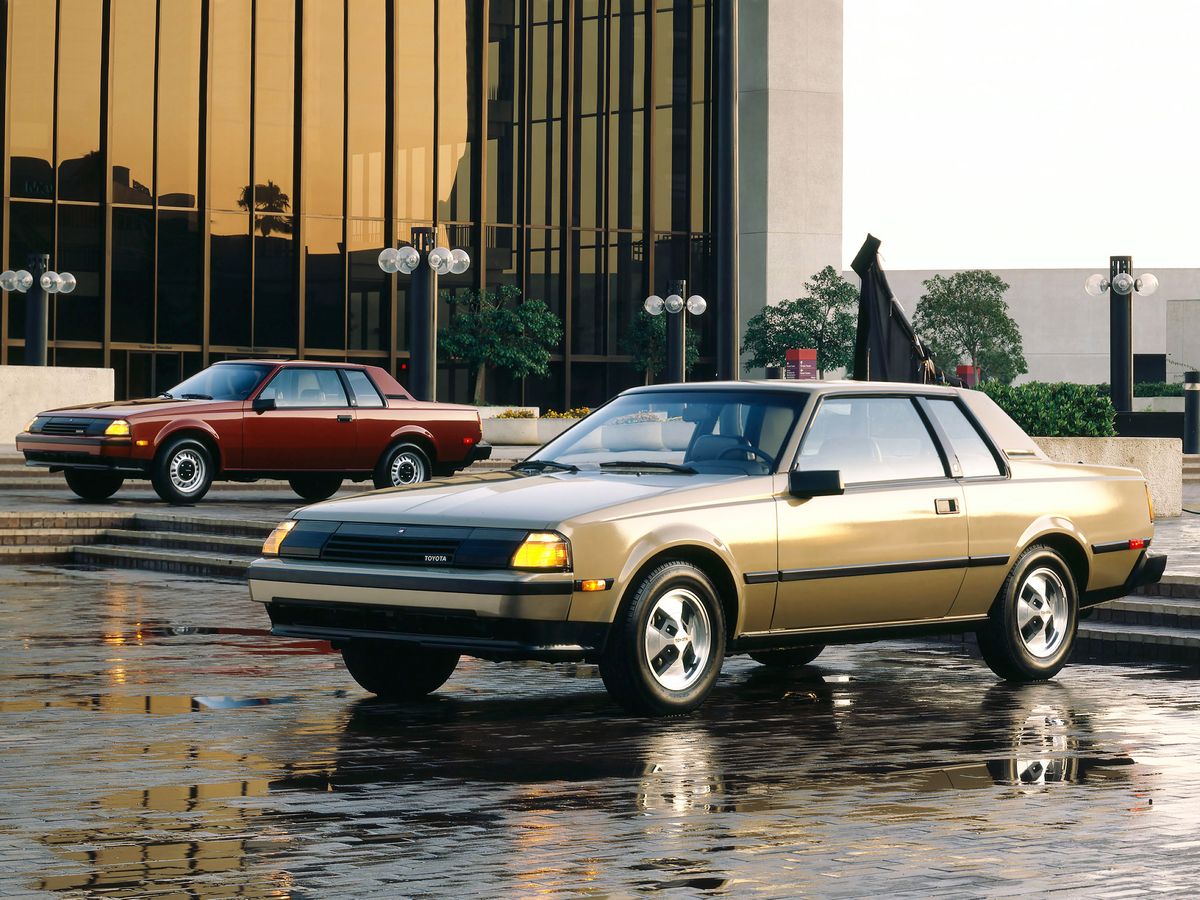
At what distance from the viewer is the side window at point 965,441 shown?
37.3 feet

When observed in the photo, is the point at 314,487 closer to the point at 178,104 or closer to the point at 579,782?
the point at 579,782

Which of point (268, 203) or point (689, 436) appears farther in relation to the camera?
point (268, 203)

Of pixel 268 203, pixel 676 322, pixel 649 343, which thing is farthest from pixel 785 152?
pixel 676 322

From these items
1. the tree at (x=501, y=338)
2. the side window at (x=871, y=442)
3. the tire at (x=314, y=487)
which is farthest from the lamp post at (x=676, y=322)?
the side window at (x=871, y=442)

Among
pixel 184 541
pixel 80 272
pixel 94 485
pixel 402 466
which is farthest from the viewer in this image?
pixel 80 272

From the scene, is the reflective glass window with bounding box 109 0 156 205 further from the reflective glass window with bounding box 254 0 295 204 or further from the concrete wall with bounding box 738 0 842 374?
the concrete wall with bounding box 738 0 842 374

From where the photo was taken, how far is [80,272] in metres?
56.0

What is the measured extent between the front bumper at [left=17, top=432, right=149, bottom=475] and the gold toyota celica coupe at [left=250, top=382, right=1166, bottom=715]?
13.5 metres

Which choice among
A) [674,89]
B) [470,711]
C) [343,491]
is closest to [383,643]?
[470,711]

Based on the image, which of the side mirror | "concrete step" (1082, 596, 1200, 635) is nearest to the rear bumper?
"concrete step" (1082, 596, 1200, 635)

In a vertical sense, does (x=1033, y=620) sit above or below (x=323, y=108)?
below

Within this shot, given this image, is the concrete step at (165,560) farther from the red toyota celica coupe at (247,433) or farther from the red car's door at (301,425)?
the red car's door at (301,425)

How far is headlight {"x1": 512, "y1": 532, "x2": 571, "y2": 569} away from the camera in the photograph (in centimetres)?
930

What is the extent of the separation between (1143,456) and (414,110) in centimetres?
4300
